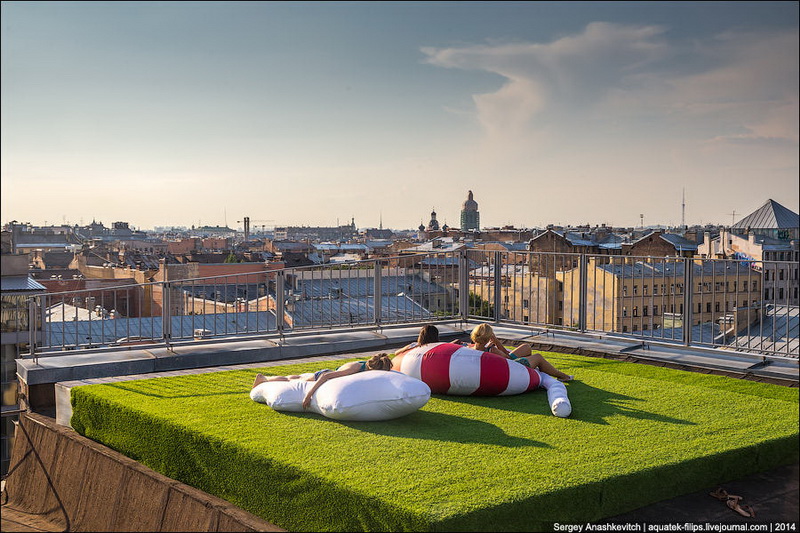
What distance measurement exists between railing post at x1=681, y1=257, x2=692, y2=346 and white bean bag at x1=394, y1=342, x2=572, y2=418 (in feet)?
8.00

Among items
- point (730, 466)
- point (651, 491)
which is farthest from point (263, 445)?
point (730, 466)

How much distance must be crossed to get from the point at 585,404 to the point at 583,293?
3461 millimetres

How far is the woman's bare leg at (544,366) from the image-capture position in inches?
263

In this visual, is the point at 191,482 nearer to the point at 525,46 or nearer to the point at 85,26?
the point at 85,26

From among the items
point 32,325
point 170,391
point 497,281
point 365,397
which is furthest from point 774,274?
point 32,325

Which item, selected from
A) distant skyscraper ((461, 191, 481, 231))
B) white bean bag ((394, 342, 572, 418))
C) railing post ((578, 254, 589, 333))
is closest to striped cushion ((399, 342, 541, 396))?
white bean bag ((394, 342, 572, 418))

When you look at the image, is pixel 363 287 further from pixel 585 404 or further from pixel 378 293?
pixel 585 404

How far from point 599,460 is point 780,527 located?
3.48ft

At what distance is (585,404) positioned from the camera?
5785 mm

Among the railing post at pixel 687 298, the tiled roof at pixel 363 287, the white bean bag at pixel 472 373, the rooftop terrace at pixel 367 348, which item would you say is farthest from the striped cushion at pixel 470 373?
the tiled roof at pixel 363 287

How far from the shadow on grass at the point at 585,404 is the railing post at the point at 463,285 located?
3.89 metres

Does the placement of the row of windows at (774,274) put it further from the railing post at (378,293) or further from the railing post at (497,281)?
the railing post at (378,293)

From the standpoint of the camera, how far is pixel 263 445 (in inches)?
179

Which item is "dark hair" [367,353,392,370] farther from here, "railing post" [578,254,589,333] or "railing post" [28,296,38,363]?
"railing post" [578,254,589,333]
